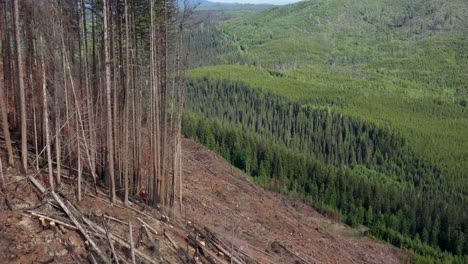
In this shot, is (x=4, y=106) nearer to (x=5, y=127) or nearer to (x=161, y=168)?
(x=5, y=127)

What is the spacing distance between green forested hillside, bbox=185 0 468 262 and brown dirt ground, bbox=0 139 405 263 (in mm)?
8427

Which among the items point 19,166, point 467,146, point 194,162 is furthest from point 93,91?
point 467,146

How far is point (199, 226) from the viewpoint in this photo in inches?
555

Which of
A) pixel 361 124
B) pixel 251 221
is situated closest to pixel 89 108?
pixel 251 221

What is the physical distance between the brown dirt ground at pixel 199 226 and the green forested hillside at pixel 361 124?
8.43 meters

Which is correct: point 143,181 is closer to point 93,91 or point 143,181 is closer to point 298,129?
point 93,91

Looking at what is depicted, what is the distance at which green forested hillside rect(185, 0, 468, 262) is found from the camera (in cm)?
4259

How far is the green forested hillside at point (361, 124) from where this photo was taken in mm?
42594

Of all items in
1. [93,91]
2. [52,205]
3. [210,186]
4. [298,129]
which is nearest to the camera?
[52,205]

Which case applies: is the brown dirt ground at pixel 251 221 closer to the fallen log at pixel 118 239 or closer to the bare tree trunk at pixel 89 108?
the fallen log at pixel 118 239

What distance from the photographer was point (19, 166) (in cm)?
1200

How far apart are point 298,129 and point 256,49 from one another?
108996 mm

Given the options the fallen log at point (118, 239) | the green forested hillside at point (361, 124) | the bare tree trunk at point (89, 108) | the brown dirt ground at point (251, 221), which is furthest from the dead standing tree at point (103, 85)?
the green forested hillside at point (361, 124)

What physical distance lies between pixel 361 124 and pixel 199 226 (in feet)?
231
